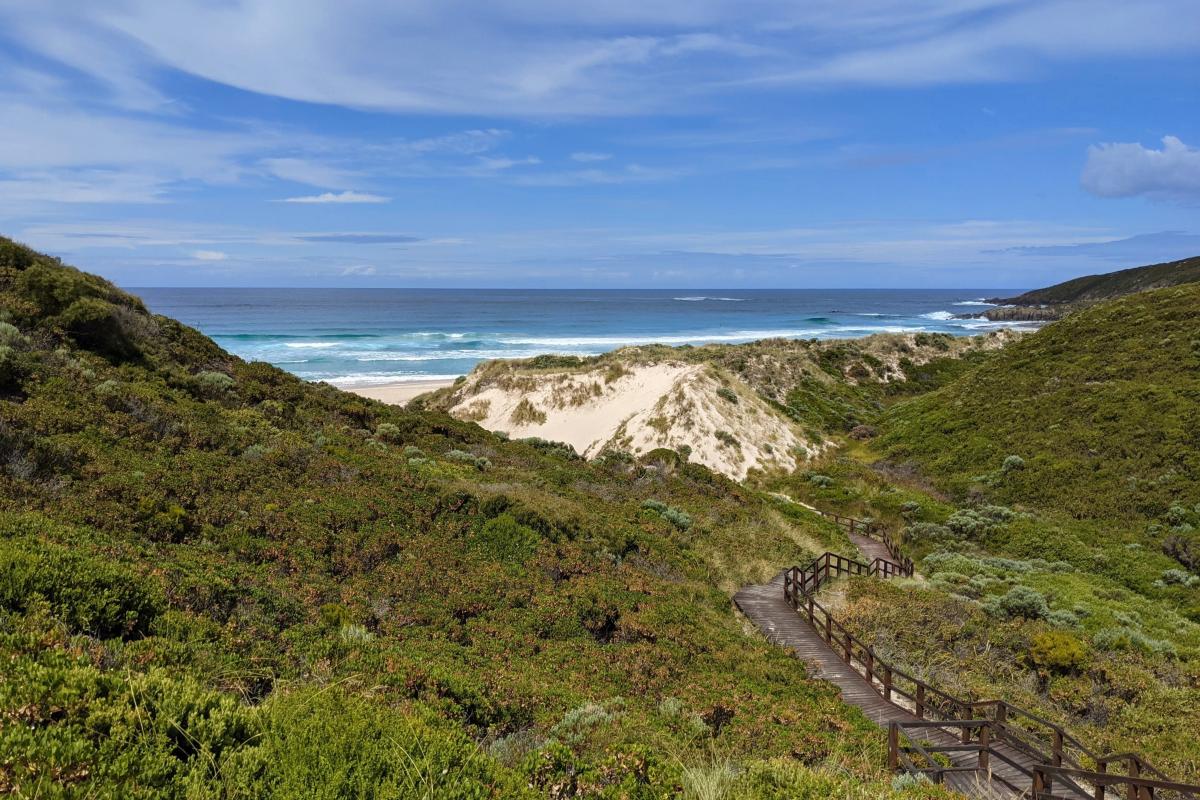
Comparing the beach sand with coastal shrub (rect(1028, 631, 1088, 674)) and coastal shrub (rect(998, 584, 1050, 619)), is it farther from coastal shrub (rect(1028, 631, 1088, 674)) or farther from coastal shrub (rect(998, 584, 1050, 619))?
coastal shrub (rect(1028, 631, 1088, 674))

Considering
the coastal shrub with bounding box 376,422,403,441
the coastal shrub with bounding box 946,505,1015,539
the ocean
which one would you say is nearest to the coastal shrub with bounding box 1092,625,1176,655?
the coastal shrub with bounding box 946,505,1015,539

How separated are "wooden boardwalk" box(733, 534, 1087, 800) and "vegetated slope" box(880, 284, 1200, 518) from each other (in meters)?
16.8

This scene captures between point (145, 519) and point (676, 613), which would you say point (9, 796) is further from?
point (676, 613)

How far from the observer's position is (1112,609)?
51.5ft

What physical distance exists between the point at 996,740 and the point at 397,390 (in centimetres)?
5510

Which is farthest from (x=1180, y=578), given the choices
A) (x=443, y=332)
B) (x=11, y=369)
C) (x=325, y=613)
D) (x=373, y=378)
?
(x=443, y=332)

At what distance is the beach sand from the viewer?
179 ft

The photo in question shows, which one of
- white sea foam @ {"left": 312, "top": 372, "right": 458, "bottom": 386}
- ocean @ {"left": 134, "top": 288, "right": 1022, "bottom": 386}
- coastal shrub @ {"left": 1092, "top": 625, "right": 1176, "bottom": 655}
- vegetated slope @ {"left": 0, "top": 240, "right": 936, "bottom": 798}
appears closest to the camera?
vegetated slope @ {"left": 0, "top": 240, "right": 936, "bottom": 798}

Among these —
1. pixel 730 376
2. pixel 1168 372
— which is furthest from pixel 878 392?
pixel 1168 372

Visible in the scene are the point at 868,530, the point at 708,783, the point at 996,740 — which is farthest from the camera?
the point at 868,530

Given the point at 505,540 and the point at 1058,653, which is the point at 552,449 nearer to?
the point at 505,540

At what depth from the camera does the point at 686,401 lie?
123 feet

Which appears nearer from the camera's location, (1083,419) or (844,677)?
(844,677)

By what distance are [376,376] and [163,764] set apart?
67764mm
